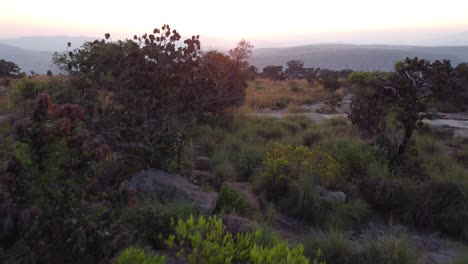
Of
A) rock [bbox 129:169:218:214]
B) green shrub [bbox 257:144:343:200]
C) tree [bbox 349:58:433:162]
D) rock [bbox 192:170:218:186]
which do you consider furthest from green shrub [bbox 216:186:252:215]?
tree [bbox 349:58:433:162]

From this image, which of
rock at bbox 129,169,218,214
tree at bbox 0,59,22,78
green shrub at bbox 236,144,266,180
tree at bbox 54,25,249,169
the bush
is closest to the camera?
rock at bbox 129,169,218,214

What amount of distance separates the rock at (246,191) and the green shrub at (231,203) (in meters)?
0.20

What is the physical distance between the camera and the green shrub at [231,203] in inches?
216

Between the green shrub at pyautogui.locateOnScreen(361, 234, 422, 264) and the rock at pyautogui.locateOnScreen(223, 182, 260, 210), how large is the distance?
166 centimetres

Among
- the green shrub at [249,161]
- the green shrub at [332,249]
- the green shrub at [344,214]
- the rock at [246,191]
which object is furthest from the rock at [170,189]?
the green shrub at [249,161]

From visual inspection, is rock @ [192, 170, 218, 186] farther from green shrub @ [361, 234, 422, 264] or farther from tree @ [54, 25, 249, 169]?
green shrub @ [361, 234, 422, 264]

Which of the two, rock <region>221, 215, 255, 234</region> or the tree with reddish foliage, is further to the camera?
rock <region>221, 215, 255, 234</region>

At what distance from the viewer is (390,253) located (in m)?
4.62

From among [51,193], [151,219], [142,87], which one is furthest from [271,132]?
[51,193]

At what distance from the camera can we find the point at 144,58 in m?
6.01

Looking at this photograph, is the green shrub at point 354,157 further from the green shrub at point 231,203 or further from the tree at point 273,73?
the tree at point 273,73

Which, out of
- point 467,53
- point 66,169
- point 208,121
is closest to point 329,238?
point 66,169

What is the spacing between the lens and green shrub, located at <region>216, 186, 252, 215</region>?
216 inches

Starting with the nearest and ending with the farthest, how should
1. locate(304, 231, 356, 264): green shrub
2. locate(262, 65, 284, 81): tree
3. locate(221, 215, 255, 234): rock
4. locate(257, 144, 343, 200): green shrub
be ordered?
locate(221, 215, 255, 234): rock < locate(304, 231, 356, 264): green shrub < locate(257, 144, 343, 200): green shrub < locate(262, 65, 284, 81): tree
